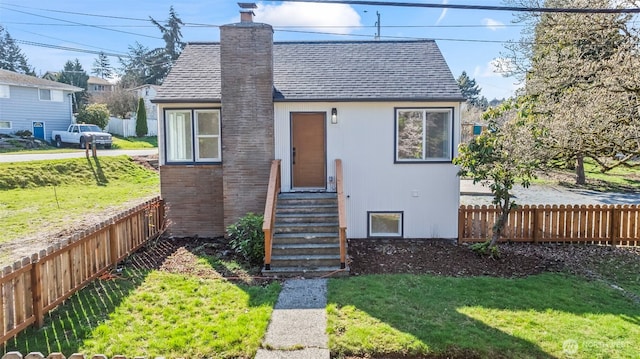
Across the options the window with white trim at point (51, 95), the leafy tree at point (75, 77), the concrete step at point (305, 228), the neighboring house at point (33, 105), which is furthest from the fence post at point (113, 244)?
the leafy tree at point (75, 77)

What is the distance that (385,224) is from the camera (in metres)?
11.4

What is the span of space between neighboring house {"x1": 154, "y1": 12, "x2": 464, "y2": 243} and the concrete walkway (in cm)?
378

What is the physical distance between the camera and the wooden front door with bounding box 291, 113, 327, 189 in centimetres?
1126

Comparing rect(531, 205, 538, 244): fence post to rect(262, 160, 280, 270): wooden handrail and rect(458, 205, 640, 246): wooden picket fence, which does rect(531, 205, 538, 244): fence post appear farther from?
rect(262, 160, 280, 270): wooden handrail

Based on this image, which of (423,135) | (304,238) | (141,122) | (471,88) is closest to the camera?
(304,238)

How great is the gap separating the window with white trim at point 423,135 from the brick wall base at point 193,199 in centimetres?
489

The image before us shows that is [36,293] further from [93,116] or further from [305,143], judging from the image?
[93,116]

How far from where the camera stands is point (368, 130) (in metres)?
11.2

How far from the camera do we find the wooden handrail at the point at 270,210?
8586 millimetres

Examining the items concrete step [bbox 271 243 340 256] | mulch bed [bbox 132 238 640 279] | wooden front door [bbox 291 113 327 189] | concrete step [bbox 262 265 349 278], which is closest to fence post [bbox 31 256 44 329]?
mulch bed [bbox 132 238 640 279]

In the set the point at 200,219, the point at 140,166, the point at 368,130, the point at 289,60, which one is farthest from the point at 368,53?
the point at 140,166

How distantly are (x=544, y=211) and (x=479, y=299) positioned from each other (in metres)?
5.20

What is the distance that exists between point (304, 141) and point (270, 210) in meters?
2.80

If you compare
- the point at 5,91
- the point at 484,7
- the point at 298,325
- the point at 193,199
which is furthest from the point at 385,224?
the point at 5,91
